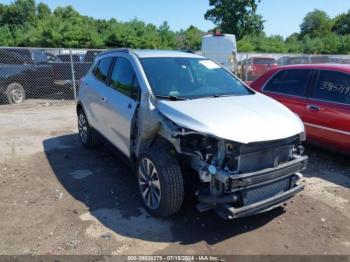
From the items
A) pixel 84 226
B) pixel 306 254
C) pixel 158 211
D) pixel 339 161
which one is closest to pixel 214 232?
pixel 158 211

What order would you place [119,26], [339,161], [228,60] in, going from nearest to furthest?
1. [339,161]
2. [228,60]
3. [119,26]

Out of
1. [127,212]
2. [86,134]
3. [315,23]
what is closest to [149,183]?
[127,212]

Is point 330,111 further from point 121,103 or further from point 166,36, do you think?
point 166,36

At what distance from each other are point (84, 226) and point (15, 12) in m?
75.6

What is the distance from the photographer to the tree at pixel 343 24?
7632 centimetres

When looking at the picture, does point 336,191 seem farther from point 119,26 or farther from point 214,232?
point 119,26

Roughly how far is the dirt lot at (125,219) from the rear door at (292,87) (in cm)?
102

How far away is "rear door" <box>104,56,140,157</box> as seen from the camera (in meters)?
4.44

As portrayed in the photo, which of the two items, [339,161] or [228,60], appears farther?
[228,60]

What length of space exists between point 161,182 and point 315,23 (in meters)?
96.4

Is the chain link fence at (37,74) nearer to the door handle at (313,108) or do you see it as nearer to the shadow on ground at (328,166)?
the door handle at (313,108)

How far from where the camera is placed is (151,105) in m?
4.04

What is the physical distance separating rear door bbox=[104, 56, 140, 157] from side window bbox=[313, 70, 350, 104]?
3257mm

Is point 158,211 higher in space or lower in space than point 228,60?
lower
